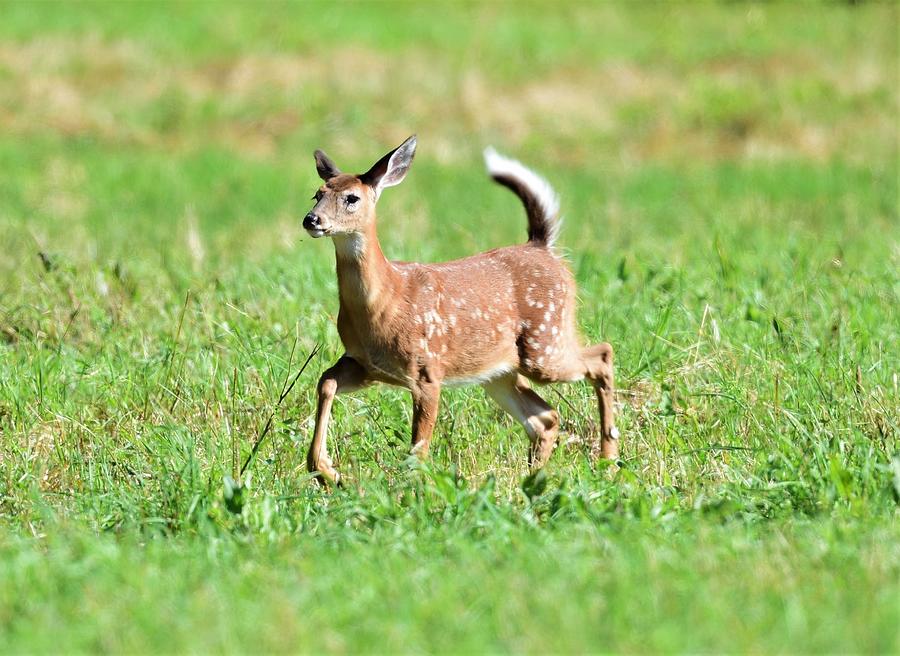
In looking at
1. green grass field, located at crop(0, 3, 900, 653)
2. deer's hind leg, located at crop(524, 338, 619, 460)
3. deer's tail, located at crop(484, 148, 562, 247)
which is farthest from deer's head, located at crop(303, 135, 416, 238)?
deer's hind leg, located at crop(524, 338, 619, 460)

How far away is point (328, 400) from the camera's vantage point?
19.0 ft

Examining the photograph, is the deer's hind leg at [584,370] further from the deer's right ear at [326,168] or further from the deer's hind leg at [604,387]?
the deer's right ear at [326,168]

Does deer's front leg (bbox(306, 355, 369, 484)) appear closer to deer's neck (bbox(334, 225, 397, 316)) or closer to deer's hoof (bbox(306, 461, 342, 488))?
deer's hoof (bbox(306, 461, 342, 488))

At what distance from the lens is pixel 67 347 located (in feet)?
23.8

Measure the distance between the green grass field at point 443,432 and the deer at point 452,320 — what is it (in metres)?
0.19

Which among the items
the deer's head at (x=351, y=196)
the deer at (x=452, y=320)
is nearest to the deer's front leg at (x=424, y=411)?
the deer at (x=452, y=320)

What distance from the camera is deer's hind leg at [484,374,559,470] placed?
6.68m

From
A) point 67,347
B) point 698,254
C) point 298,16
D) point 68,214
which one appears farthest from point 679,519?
point 298,16

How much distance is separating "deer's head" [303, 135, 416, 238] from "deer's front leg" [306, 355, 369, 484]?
21.6 inches

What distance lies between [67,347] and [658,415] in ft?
9.58

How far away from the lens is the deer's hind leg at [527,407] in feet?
21.9

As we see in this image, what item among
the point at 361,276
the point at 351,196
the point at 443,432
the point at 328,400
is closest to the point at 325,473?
the point at 328,400

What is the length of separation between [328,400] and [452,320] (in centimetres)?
74

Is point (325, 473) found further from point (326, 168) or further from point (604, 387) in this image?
point (604, 387)
